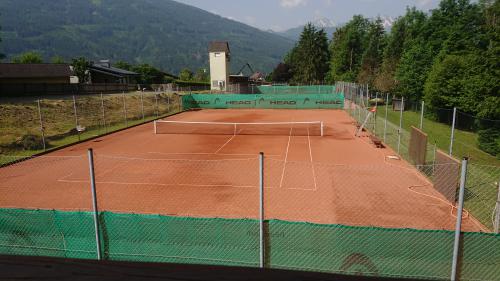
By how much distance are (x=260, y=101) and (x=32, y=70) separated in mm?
29959

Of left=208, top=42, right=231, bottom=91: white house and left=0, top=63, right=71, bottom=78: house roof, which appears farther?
left=208, top=42, right=231, bottom=91: white house

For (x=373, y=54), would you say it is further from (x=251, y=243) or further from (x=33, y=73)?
(x=251, y=243)

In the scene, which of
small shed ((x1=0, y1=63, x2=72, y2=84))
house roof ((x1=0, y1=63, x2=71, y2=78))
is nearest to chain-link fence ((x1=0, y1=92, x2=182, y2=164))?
small shed ((x1=0, y1=63, x2=72, y2=84))

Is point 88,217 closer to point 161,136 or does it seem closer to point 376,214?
point 376,214

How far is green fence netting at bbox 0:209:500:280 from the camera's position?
5905mm

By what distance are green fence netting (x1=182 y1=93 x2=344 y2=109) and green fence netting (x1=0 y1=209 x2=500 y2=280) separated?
3949cm

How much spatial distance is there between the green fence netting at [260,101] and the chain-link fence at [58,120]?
6.14 meters

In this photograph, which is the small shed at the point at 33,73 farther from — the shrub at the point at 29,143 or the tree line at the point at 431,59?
the tree line at the point at 431,59

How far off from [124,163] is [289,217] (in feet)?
32.8

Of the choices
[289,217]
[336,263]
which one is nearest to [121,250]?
[336,263]

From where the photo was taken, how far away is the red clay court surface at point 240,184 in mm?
11062

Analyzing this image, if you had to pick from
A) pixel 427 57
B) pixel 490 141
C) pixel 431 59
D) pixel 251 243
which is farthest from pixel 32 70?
pixel 431 59

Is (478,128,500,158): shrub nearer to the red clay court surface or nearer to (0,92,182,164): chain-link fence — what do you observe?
the red clay court surface

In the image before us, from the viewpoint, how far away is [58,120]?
97.4 ft
